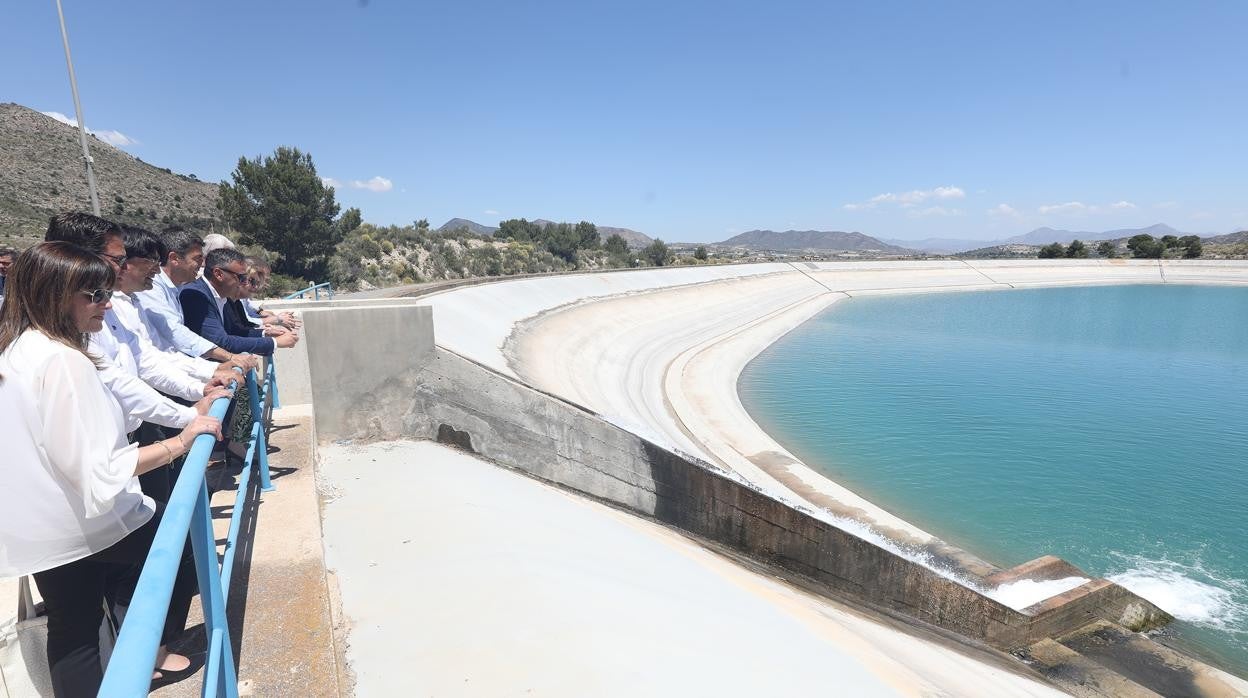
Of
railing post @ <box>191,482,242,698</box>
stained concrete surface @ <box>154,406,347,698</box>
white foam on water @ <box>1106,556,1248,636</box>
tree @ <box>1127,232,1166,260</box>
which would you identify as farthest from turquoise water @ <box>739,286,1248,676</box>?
tree @ <box>1127,232,1166,260</box>

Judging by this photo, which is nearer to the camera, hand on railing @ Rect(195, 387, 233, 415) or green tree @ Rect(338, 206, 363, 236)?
hand on railing @ Rect(195, 387, 233, 415)

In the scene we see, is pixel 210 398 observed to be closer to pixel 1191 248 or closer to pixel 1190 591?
pixel 1190 591

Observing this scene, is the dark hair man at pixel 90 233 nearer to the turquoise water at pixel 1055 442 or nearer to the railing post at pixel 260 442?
the railing post at pixel 260 442

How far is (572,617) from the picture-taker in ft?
13.3

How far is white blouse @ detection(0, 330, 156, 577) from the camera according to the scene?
1.82 m

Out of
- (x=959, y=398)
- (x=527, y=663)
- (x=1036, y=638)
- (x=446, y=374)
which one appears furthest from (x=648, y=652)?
(x=959, y=398)

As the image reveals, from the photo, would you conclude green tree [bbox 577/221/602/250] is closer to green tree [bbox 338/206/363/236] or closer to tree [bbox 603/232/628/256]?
tree [bbox 603/232/628/256]

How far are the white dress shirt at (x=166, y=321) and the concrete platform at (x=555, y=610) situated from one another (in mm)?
1688

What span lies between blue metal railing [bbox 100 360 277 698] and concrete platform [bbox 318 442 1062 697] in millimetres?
1319

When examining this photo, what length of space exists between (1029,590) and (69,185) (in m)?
60.1

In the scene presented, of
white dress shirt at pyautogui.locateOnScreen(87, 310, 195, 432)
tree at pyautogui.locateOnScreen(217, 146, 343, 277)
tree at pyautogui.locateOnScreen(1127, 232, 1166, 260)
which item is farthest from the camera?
tree at pyautogui.locateOnScreen(1127, 232, 1166, 260)

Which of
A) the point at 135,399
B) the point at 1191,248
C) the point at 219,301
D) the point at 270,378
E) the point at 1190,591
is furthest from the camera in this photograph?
the point at 1191,248

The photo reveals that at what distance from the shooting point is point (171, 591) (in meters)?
1.32

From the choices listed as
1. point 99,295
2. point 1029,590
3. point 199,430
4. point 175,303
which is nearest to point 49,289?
point 99,295
